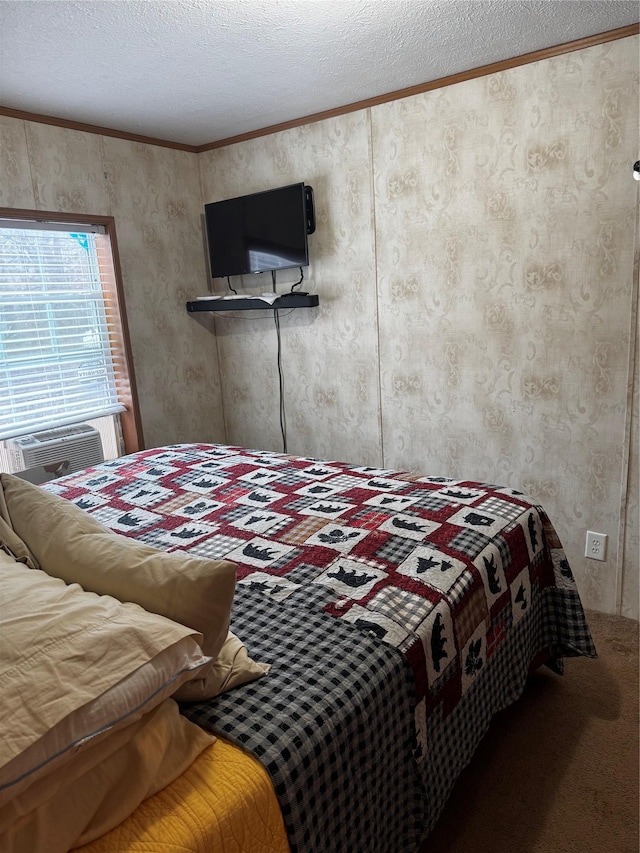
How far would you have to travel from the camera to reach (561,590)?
82.1 inches

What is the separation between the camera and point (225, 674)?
121cm

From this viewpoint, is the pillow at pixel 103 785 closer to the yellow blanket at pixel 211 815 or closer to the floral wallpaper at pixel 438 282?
the yellow blanket at pixel 211 815

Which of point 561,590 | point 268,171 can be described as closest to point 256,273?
point 268,171

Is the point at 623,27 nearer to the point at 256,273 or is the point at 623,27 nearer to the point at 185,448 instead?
the point at 256,273

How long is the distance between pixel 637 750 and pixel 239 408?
282cm

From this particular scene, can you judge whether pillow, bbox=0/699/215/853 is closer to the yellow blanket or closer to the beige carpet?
the yellow blanket

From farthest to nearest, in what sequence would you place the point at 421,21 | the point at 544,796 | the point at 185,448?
the point at 185,448 < the point at 421,21 < the point at 544,796

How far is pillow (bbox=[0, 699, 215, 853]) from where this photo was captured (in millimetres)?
859

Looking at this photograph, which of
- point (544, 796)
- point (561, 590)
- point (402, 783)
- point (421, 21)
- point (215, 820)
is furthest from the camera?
point (421, 21)

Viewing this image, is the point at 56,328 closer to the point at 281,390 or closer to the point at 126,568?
the point at 281,390

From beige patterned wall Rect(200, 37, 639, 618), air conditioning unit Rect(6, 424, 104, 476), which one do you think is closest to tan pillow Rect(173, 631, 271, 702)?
beige patterned wall Rect(200, 37, 639, 618)

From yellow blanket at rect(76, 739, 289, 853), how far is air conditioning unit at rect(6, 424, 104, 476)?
7.70ft

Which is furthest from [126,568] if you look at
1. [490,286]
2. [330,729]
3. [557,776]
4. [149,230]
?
[149,230]

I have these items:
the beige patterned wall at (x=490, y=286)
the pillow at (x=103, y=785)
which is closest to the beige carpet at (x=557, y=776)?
the beige patterned wall at (x=490, y=286)
